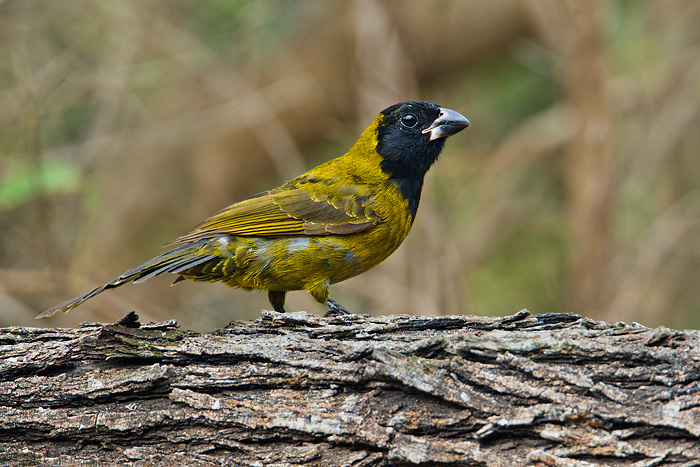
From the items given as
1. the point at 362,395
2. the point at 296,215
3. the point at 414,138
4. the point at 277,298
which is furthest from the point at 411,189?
the point at 362,395

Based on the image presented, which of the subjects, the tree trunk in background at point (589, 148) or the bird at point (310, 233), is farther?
the tree trunk in background at point (589, 148)

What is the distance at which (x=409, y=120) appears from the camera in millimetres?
4477

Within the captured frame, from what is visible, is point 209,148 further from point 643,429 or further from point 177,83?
point 643,429

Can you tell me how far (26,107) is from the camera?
540 centimetres

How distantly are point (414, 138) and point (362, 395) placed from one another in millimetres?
2203

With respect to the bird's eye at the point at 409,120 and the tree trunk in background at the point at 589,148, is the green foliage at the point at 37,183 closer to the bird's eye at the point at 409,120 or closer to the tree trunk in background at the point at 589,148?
the bird's eye at the point at 409,120

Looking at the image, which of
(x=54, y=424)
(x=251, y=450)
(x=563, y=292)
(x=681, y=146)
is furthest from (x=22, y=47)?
(x=681, y=146)

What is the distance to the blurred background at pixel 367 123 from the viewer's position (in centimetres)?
604

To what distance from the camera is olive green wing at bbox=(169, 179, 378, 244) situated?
3932mm

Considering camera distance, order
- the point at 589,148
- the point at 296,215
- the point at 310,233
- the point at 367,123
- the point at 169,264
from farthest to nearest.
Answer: the point at 367,123 < the point at 589,148 < the point at 296,215 < the point at 310,233 < the point at 169,264

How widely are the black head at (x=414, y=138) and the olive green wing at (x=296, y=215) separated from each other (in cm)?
30

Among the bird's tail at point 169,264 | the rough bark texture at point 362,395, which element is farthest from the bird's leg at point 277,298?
the rough bark texture at point 362,395

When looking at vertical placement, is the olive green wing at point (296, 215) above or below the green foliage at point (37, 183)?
below

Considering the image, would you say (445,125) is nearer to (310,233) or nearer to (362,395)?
(310,233)
